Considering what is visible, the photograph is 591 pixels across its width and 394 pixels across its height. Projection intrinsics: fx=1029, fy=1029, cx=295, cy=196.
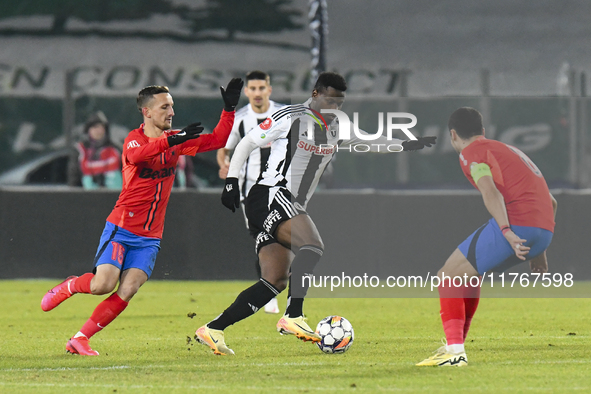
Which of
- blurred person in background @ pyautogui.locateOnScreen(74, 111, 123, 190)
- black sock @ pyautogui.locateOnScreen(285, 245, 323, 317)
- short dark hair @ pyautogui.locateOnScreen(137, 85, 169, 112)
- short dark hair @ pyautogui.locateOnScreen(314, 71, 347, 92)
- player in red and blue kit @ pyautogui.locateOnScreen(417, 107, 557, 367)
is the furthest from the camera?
blurred person in background @ pyautogui.locateOnScreen(74, 111, 123, 190)

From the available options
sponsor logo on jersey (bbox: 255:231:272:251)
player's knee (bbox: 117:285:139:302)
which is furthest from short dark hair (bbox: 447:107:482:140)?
player's knee (bbox: 117:285:139:302)

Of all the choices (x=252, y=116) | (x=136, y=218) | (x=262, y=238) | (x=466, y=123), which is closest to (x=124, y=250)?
(x=136, y=218)

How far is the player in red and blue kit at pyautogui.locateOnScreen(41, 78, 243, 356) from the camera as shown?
6.97 metres

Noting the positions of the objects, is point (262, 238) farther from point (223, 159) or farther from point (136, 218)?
point (223, 159)

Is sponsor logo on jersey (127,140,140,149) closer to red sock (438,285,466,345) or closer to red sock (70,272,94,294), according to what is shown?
red sock (70,272,94,294)

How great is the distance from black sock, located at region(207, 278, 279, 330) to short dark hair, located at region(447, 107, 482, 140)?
64.3 inches

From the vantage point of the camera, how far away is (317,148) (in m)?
7.38

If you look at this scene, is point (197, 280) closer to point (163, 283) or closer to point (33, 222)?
point (163, 283)

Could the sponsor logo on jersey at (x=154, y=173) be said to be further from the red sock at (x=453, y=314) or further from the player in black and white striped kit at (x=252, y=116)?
the player in black and white striped kit at (x=252, y=116)

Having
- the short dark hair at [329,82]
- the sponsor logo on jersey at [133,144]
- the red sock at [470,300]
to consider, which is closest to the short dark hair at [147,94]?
the sponsor logo on jersey at [133,144]

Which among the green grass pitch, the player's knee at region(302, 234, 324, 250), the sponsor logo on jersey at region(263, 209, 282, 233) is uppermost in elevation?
the sponsor logo on jersey at region(263, 209, 282, 233)

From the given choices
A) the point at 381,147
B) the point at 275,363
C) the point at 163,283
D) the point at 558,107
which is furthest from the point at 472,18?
the point at 275,363

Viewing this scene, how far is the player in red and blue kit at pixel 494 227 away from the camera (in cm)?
603

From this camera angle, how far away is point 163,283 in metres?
13.3
